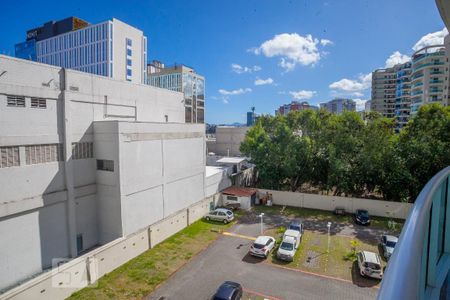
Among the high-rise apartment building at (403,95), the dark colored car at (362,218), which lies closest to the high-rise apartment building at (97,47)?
the dark colored car at (362,218)

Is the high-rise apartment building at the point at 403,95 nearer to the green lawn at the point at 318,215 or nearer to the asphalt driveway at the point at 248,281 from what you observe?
the green lawn at the point at 318,215

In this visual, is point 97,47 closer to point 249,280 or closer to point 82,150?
point 82,150

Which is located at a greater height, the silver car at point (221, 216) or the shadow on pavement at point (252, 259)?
the silver car at point (221, 216)

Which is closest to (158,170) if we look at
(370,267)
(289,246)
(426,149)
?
(289,246)

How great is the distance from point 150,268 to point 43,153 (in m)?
9.21

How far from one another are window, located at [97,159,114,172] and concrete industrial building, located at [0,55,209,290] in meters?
0.07

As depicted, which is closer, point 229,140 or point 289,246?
point 289,246

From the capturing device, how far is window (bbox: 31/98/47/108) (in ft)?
50.5

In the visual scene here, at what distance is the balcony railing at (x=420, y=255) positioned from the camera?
51.6 inches

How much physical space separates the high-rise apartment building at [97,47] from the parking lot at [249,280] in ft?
138

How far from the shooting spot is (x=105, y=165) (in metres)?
18.6

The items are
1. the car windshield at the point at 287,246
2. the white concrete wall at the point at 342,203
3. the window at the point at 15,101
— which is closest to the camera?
the window at the point at 15,101

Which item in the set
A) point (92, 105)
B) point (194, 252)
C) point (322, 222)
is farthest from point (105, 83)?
point (322, 222)

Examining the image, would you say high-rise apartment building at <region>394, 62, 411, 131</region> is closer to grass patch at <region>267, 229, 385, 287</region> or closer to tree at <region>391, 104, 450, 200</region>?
tree at <region>391, 104, 450, 200</region>
